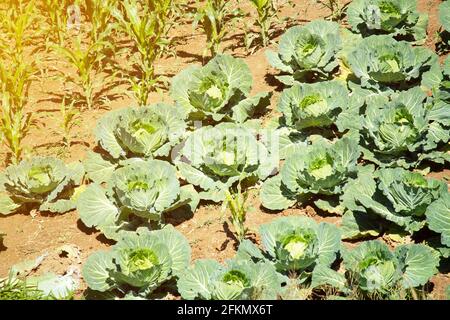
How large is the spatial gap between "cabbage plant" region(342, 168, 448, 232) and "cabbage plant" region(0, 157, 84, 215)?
2199 mm

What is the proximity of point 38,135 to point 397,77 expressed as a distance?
11.0 feet

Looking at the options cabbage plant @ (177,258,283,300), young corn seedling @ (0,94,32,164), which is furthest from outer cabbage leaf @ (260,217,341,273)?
young corn seedling @ (0,94,32,164)

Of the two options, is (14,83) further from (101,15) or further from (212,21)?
(212,21)

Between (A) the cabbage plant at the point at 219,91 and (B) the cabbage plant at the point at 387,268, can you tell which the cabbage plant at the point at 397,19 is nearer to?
(A) the cabbage plant at the point at 219,91

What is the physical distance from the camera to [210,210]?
3990mm

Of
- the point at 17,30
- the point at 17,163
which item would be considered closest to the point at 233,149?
the point at 17,163

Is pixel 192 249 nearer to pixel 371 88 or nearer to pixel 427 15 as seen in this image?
pixel 371 88

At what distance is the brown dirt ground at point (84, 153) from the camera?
3.71 metres

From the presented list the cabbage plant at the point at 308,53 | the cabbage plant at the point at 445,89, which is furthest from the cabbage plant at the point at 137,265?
the cabbage plant at the point at 445,89

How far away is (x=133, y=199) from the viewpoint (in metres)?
3.54

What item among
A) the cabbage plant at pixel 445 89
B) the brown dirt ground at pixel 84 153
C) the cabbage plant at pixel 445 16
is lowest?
the brown dirt ground at pixel 84 153

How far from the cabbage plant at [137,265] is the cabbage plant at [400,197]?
1.30 m

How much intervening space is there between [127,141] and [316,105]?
1575mm

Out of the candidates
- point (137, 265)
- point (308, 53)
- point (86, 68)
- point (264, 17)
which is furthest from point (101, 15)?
point (137, 265)
